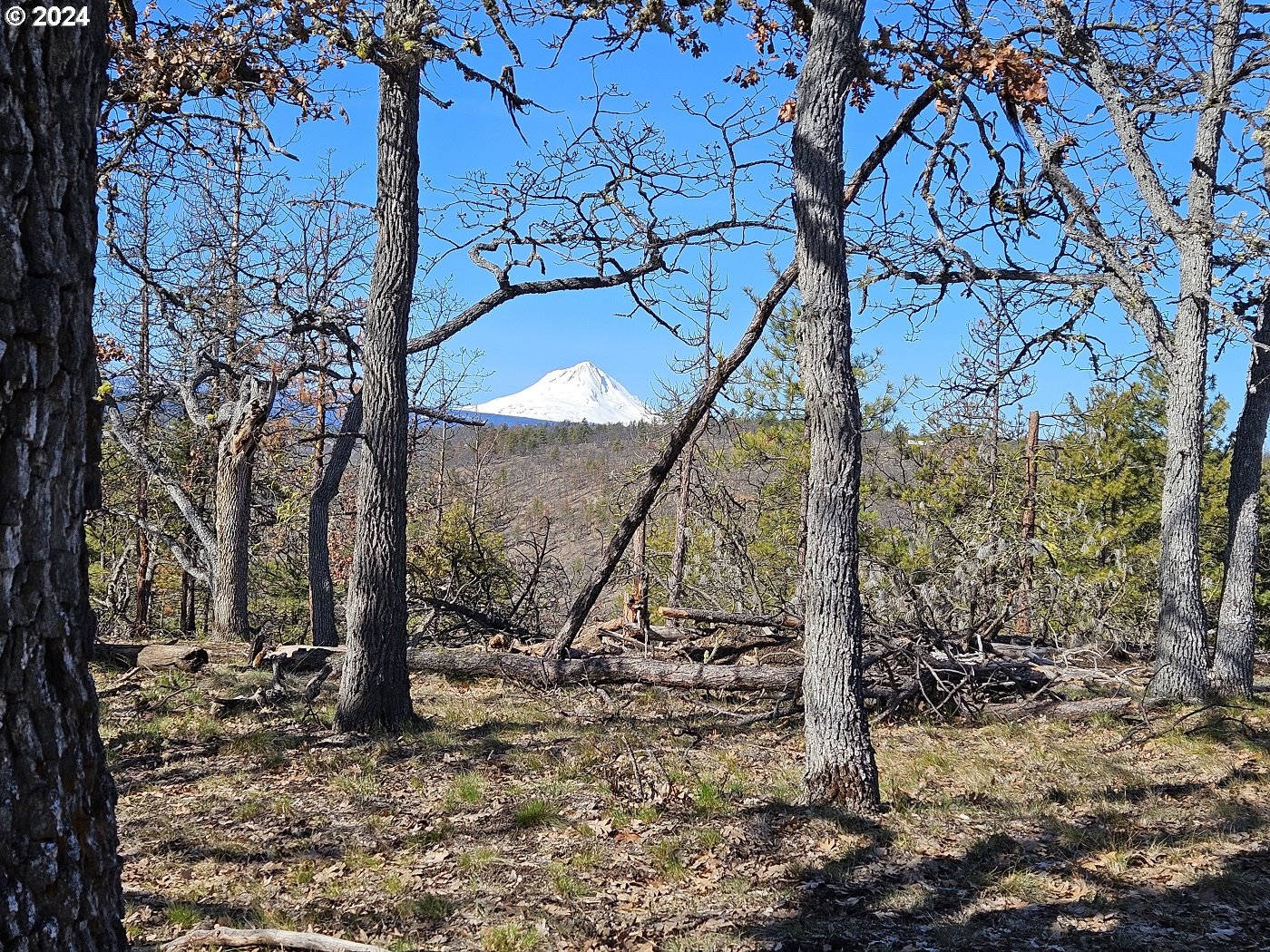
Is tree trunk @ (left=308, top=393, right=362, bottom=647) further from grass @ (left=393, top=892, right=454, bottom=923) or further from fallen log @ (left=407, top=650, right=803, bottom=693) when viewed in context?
grass @ (left=393, top=892, right=454, bottom=923)

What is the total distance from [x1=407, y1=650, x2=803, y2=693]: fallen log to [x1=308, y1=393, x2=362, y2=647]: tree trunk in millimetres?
2297

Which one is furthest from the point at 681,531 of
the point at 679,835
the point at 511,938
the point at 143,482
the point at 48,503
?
the point at 48,503

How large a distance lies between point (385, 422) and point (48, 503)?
5.55 meters

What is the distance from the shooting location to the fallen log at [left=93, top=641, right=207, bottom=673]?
426 inches

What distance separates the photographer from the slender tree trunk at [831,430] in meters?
5.94

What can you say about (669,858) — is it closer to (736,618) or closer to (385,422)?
Answer: (385,422)

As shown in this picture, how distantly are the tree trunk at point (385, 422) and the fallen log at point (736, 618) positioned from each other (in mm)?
4378

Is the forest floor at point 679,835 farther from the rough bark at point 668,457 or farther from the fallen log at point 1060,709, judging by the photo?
the rough bark at point 668,457

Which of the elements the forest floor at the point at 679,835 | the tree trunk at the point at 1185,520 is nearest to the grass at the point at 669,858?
the forest floor at the point at 679,835

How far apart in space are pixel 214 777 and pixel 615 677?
15.3 ft

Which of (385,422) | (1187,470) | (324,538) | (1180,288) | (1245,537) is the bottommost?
(1245,537)
